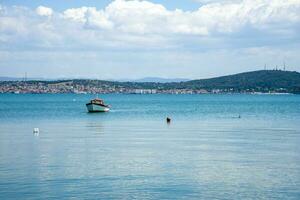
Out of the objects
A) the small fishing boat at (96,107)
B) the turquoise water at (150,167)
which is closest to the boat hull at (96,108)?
the small fishing boat at (96,107)

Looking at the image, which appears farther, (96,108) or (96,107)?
(96,108)

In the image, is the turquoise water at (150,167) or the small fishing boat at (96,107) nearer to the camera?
A: the turquoise water at (150,167)

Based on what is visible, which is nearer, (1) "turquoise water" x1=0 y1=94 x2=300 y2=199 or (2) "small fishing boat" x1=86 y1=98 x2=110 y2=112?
(1) "turquoise water" x1=0 y1=94 x2=300 y2=199

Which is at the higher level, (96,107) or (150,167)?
(150,167)

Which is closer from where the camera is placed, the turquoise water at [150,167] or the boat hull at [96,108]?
the turquoise water at [150,167]

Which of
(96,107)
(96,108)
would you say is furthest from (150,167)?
(96,108)

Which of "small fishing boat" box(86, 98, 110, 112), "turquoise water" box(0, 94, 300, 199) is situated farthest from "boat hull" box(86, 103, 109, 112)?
"turquoise water" box(0, 94, 300, 199)

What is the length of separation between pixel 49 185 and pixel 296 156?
1853 cm

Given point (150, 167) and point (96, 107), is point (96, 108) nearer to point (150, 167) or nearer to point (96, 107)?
point (96, 107)

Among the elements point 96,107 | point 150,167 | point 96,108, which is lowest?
point 96,108

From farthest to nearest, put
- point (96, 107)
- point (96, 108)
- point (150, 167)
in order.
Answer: point (96, 108)
point (96, 107)
point (150, 167)

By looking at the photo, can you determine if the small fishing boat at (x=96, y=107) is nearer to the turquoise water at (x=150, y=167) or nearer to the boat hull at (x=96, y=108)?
the boat hull at (x=96, y=108)

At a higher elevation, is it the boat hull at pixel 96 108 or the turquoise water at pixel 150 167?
the turquoise water at pixel 150 167

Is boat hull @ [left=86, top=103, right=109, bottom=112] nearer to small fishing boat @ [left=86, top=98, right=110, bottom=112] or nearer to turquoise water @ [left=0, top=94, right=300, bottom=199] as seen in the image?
small fishing boat @ [left=86, top=98, right=110, bottom=112]
